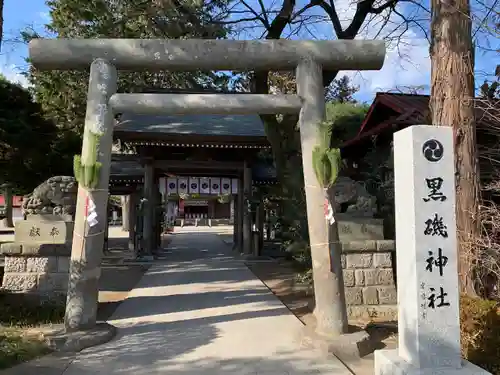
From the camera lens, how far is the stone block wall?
7.20 m

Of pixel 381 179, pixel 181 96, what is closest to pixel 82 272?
pixel 181 96

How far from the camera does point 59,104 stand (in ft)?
51.1

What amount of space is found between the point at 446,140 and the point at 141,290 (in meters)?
7.23

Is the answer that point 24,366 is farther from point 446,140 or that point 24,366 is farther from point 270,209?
point 270,209

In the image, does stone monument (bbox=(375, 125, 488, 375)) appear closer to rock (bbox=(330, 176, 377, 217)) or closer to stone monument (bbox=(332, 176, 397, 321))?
stone monument (bbox=(332, 176, 397, 321))

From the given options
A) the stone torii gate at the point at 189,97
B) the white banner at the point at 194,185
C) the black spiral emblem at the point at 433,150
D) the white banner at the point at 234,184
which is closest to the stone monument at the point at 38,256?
the stone torii gate at the point at 189,97

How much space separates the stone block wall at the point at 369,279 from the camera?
7199 mm

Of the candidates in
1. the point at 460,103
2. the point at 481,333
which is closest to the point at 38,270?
the point at 481,333

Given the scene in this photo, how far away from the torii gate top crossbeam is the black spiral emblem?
289 cm

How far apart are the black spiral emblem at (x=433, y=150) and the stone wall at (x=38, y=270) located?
566cm

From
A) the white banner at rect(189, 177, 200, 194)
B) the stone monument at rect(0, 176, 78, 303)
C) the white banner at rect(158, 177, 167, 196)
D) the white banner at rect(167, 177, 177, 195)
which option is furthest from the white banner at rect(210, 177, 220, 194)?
the stone monument at rect(0, 176, 78, 303)

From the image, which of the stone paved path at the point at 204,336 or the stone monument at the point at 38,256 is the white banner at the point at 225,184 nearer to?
the stone paved path at the point at 204,336

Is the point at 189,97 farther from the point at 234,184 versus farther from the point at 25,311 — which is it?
the point at 234,184

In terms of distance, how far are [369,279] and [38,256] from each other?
210 inches
